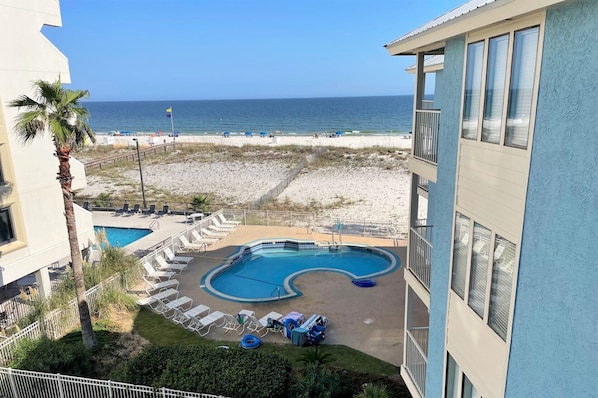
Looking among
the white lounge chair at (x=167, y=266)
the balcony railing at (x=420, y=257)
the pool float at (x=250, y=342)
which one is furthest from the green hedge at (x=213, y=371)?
the white lounge chair at (x=167, y=266)

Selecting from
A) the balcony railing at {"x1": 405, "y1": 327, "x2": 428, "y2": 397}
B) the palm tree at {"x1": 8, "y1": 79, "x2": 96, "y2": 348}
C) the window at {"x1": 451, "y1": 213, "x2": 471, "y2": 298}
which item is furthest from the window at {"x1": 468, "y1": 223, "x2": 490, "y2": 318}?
the palm tree at {"x1": 8, "y1": 79, "x2": 96, "y2": 348}

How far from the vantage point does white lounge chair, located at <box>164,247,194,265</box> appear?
22.9 meters

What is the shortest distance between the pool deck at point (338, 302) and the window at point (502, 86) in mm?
10016

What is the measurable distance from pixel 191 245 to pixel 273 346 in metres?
11.8

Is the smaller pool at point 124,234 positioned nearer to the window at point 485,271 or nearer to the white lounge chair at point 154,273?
the white lounge chair at point 154,273

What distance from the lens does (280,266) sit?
2397cm

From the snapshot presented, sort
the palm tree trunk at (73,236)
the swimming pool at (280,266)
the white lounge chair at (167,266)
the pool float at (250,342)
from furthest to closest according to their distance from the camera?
the white lounge chair at (167,266), the swimming pool at (280,266), the pool float at (250,342), the palm tree trunk at (73,236)

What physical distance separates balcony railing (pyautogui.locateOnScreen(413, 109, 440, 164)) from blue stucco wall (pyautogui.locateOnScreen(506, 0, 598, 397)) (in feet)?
12.1

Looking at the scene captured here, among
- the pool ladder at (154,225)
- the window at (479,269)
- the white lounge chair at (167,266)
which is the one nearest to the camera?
the window at (479,269)

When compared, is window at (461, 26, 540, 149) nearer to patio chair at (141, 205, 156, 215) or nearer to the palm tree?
the palm tree

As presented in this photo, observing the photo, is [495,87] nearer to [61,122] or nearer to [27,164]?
[61,122]

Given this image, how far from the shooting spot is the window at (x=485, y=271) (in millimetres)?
5684

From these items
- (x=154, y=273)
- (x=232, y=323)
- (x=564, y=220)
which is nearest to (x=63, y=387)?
(x=232, y=323)

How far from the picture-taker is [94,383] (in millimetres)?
11211
